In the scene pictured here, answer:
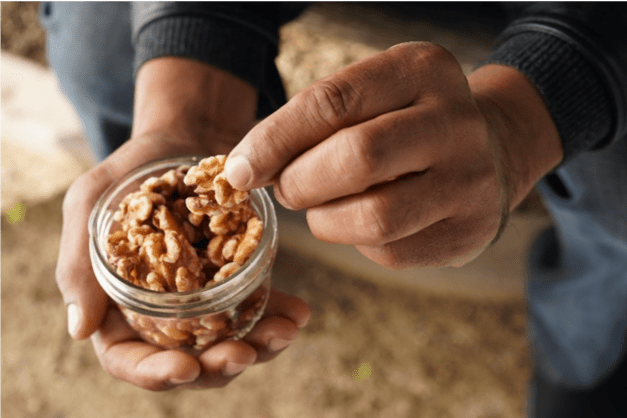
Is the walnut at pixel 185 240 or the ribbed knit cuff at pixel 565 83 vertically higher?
the ribbed knit cuff at pixel 565 83

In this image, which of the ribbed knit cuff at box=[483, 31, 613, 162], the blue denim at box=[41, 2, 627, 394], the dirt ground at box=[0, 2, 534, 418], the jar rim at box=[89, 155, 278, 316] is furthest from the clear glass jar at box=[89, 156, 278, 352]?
the dirt ground at box=[0, 2, 534, 418]

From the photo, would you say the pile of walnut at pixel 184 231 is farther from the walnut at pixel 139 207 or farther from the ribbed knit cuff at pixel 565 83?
the ribbed knit cuff at pixel 565 83

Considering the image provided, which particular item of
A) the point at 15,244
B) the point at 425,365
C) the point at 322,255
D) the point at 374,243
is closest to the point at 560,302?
the point at 425,365

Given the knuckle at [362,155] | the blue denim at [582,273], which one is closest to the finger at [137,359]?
the knuckle at [362,155]

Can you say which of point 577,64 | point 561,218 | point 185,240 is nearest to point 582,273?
point 561,218

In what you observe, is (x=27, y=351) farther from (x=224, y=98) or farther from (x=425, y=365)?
(x=425, y=365)

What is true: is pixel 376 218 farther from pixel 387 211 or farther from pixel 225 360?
pixel 225 360
